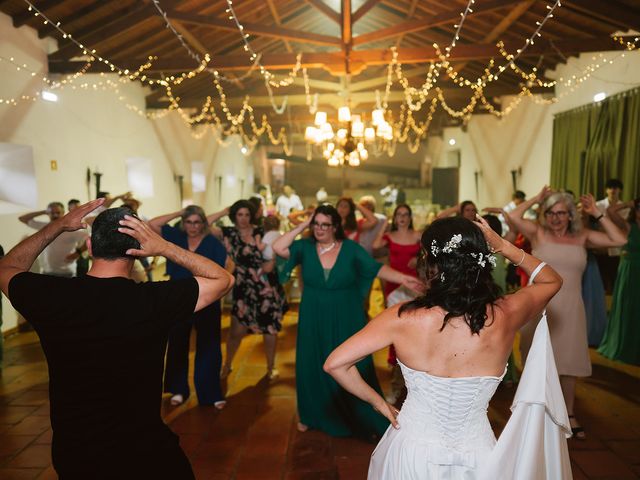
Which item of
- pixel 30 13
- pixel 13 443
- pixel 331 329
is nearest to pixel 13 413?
pixel 13 443

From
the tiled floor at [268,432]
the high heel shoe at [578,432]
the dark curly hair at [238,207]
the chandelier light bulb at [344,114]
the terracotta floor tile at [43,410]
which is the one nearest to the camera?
the tiled floor at [268,432]

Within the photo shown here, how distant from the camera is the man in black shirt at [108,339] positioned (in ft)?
4.62

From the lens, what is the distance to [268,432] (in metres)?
3.24

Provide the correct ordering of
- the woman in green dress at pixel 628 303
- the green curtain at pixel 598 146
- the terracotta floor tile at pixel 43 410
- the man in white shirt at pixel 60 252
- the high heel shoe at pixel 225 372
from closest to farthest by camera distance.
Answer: the terracotta floor tile at pixel 43 410
the high heel shoe at pixel 225 372
the woman in green dress at pixel 628 303
the man in white shirt at pixel 60 252
the green curtain at pixel 598 146

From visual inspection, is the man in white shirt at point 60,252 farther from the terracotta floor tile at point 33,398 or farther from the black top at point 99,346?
the black top at point 99,346

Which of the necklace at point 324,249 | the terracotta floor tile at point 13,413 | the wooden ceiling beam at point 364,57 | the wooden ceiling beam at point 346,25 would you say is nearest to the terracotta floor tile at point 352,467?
the necklace at point 324,249

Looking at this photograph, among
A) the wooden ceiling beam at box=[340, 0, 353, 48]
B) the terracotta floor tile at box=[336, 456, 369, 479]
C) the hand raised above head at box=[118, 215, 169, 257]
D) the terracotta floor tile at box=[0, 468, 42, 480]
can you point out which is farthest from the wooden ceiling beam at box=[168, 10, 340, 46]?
the hand raised above head at box=[118, 215, 169, 257]

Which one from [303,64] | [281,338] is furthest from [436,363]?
[303,64]

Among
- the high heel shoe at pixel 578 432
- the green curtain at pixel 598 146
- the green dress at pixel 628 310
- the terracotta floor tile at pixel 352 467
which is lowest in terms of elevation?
the terracotta floor tile at pixel 352 467

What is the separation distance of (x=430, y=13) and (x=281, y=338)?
6.14 meters

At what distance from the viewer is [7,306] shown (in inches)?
217

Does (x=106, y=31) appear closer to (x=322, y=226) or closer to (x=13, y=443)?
(x=322, y=226)

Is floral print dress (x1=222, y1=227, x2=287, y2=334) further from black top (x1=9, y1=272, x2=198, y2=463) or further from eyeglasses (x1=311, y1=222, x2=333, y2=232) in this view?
black top (x1=9, y1=272, x2=198, y2=463)

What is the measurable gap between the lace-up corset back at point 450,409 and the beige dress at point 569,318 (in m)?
1.79
